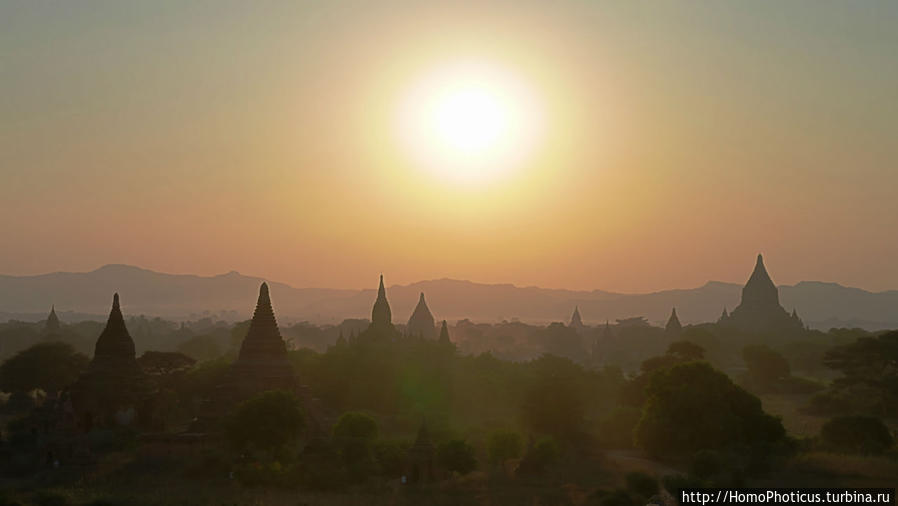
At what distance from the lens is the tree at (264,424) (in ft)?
95.8

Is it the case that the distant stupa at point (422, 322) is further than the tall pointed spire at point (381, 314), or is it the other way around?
the distant stupa at point (422, 322)

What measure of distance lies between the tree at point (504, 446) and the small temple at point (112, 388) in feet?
50.7

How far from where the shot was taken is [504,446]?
104 feet

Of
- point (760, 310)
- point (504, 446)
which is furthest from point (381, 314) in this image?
point (760, 310)

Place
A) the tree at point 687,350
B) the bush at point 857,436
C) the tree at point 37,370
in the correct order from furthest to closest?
the tree at point 687,350 → the tree at point 37,370 → the bush at point 857,436

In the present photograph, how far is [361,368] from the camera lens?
52625 millimetres

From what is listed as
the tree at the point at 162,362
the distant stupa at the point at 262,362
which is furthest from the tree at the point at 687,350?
the tree at the point at 162,362

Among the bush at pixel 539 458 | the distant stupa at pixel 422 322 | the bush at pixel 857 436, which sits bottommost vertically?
the bush at pixel 539 458

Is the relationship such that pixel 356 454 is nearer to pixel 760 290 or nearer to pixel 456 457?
pixel 456 457

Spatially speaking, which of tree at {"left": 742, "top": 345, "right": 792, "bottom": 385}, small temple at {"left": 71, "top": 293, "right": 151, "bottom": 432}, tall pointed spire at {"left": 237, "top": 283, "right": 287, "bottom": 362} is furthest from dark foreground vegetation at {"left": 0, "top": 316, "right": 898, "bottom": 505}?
tree at {"left": 742, "top": 345, "right": 792, "bottom": 385}

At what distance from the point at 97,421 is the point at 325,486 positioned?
48.7 feet

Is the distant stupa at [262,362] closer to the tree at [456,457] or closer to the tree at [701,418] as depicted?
the tree at [456,457]

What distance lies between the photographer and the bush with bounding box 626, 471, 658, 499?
23.7 meters

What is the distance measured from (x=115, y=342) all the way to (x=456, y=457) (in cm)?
1740
